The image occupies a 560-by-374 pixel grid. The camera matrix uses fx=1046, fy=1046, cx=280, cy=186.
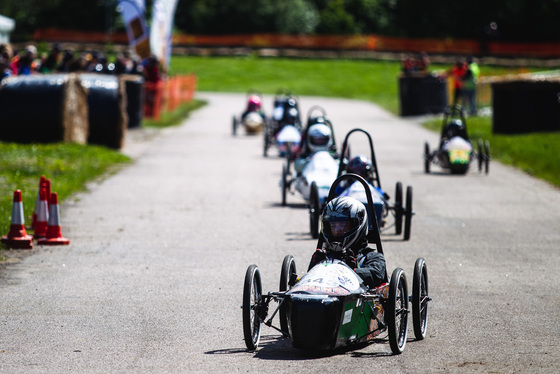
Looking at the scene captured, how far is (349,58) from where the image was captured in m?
77.7

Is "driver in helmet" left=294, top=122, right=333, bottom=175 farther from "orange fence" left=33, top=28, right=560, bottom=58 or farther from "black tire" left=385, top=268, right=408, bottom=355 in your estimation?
"orange fence" left=33, top=28, right=560, bottom=58

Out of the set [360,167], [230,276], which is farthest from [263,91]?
[230,276]

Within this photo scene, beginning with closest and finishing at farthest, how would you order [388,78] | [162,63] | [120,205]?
1. [120,205]
2. [162,63]
3. [388,78]

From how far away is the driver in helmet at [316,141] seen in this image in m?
15.8

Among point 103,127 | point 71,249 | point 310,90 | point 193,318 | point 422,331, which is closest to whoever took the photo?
point 422,331

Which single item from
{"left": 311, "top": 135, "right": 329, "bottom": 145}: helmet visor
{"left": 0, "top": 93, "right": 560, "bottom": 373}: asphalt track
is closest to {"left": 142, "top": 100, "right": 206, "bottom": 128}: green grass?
{"left": 0, "top": 93, "right": 560, "bottom": 373}: asphalt track

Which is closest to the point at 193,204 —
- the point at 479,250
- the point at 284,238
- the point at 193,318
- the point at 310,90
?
the point at 284,238

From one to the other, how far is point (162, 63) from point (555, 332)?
3278 cm

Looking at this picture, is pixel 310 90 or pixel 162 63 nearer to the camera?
pixel 162 63

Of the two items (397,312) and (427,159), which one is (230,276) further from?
(427,159)

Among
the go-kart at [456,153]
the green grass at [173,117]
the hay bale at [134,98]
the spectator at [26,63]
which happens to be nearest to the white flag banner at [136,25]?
the green grass at [173,117]

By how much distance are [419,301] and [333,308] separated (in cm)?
90

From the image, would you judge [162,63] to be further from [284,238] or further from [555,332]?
[555,332]

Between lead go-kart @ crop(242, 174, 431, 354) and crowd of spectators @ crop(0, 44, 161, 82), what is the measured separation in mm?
16762
